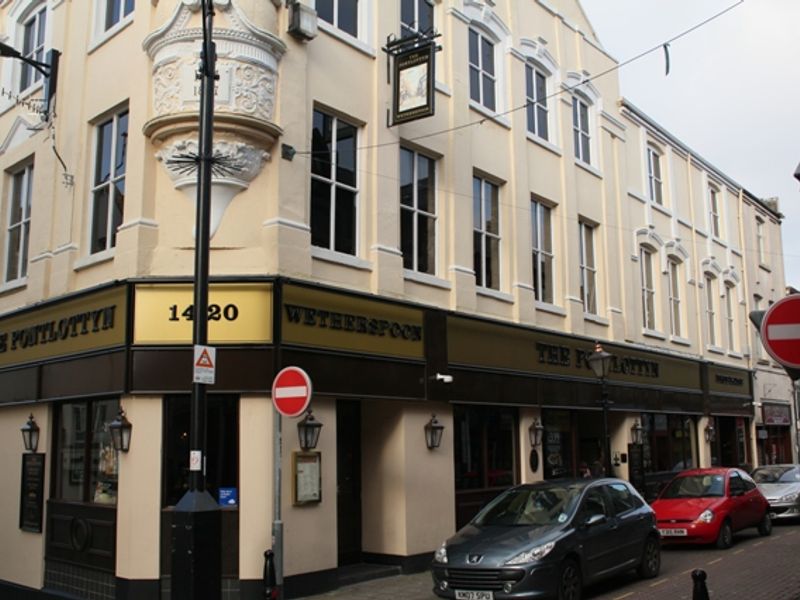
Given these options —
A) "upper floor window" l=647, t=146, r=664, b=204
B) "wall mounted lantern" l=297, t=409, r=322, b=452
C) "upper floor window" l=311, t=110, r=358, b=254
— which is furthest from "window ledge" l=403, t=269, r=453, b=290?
"upper floor window" l=647, t=146, r=664, b=204

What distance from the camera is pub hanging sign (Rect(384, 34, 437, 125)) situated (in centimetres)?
1412

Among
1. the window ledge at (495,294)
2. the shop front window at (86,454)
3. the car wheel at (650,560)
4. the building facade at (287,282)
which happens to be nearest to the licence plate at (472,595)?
the building facade at (287,282)

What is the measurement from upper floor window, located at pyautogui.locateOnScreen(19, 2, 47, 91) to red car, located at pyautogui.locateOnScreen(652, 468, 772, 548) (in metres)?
14.7

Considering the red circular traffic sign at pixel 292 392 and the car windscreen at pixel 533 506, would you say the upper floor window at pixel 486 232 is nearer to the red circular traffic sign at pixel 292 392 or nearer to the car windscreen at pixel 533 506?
the car windscreen at pixel 533 506

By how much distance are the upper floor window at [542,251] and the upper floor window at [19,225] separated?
34.5 ft

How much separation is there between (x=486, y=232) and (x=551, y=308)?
2.79 meters

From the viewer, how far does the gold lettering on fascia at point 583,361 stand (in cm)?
1809

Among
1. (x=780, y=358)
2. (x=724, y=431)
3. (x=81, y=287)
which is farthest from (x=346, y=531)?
(x=724, y=431)

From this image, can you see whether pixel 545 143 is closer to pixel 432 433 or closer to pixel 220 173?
pixel 432 433

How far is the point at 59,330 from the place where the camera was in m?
13.5

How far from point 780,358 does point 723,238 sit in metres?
25.1

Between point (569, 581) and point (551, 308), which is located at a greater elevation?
point (551, 308)

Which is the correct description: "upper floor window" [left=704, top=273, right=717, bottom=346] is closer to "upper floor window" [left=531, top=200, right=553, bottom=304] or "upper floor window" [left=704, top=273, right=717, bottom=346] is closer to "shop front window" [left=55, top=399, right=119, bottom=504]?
"upper floor window" [left=531, top=200, right=553, bottom=304]

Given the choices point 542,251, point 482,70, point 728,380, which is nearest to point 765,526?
point 542,251
